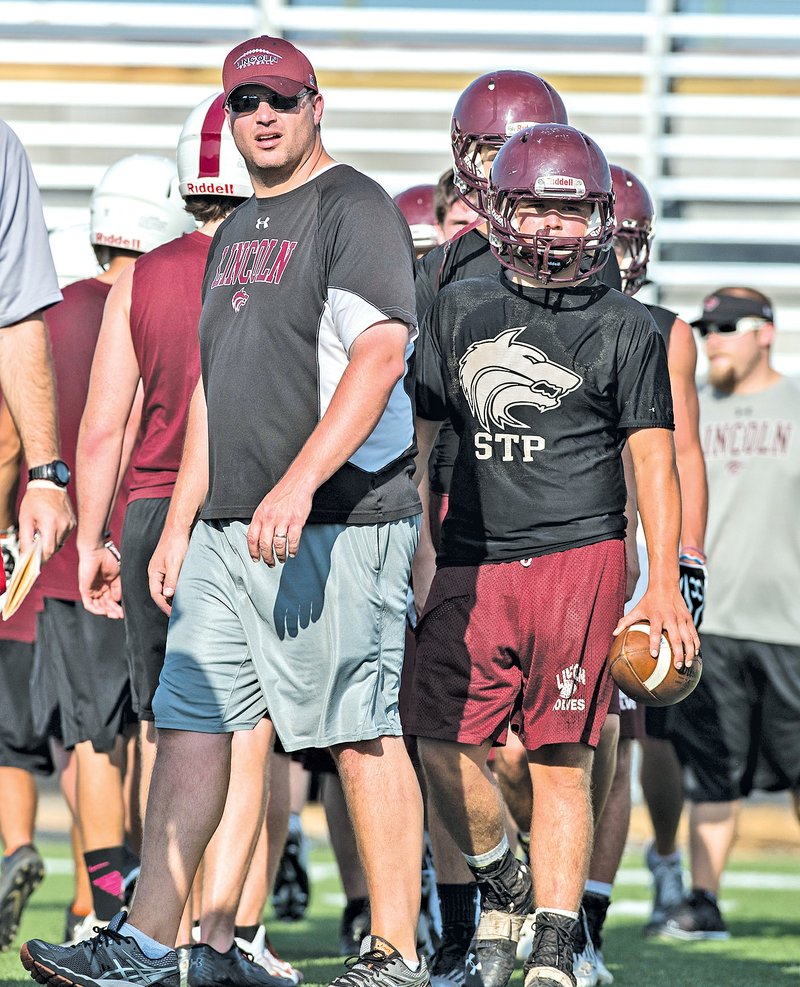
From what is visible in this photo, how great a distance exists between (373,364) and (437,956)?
1.88 meters

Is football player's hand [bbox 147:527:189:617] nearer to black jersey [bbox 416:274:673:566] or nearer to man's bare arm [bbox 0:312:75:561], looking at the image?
man's bare arm [bbox 0:312:75:561]

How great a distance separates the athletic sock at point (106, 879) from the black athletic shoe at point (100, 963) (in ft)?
5.38

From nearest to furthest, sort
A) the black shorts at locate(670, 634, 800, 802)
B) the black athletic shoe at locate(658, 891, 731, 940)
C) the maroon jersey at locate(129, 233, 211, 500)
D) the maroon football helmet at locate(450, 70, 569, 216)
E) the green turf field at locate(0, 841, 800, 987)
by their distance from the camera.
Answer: the maroon jersey at locate(129, 233, 211, 500) < the maroon football helmet at locate(450, 70, 569, 216) < the green turf field at locate(0, 841, 800, 987) < the black athletic shoe at locate(658, 891, 731, 940) < the black shorts at locate(670, 634, 800, 802)

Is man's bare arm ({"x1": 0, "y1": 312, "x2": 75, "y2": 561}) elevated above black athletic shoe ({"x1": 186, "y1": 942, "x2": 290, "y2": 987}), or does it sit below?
above

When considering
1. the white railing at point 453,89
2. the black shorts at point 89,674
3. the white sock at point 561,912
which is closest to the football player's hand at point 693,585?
the white sock at point 561,912

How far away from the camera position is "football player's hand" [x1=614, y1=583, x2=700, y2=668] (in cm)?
409

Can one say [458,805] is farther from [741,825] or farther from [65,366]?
[741,825]

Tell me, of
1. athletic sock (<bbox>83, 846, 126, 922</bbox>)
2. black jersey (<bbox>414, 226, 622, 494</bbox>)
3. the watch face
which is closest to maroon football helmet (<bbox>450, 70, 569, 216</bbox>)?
black jersey (<bbox>414, 226, 622, 494</bbox>)

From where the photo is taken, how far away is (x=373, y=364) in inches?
148

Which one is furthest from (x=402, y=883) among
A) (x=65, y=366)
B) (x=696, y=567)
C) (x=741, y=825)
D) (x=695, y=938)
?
(x=741, y=825)

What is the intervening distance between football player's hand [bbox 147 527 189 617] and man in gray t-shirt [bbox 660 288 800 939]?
3.36 metres

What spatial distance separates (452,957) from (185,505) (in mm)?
1489

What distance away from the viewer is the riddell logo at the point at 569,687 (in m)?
4.27

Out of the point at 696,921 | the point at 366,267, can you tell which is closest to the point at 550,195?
the point at 366,267
